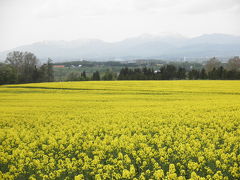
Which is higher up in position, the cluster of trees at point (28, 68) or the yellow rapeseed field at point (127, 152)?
the cluster of trees at point (28, 68)

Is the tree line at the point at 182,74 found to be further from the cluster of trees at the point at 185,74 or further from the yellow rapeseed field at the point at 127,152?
the yellow rapeseed field at the point at 127,152

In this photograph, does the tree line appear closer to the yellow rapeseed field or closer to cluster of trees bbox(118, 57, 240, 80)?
cluster of trees bbox(118, 57, 240, 80)

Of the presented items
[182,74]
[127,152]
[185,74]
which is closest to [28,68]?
[182,74]

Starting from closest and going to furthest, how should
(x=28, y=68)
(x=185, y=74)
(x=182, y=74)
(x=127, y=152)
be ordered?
(x=127, y=152) → (x=182, y=74) → (x=185, y=74) → (x=28, y=68)

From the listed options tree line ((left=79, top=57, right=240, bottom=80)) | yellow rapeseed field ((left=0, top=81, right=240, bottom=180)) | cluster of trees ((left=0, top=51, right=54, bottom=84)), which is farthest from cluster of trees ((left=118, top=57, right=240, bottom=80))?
yellow rapeseed field ((left=0, top=81, right=240, bottom=180))

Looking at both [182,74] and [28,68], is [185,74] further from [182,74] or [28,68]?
[28,68]

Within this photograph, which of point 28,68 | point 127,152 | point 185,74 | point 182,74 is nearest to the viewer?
point 127,152

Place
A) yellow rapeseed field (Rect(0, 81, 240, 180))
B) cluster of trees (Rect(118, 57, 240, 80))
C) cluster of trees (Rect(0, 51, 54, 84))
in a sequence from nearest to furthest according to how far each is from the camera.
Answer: yellow rapeseed field (Rect(0, 81, 240, 180)), cluster of trees (Rect(118, 57, 240, 80)), cluster of trees (Rect(0, 51, 54, 84))

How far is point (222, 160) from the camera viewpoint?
8422 mm

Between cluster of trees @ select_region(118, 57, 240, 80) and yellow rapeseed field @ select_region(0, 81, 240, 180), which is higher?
cluster of trees @ select_region(118, 57, 240, 80)

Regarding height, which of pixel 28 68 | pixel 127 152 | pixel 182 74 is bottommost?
pixel 127 152

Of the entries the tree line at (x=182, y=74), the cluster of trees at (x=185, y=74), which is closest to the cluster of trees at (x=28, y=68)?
the tree line at (x=182, y=74)

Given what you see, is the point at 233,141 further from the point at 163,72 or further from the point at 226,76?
the point at 163,72

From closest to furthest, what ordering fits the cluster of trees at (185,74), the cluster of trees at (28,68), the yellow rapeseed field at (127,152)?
the yellow rapeseed field at (127,152)
the cluster of trees at (185,74)
the cluster of trees at (28,68)
